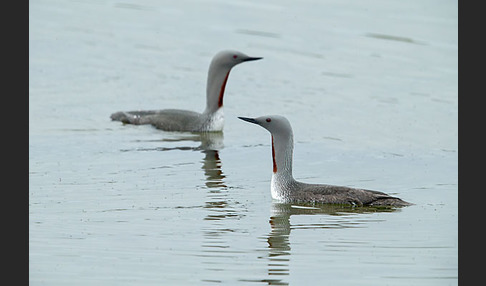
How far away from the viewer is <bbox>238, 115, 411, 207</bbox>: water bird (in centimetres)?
1266

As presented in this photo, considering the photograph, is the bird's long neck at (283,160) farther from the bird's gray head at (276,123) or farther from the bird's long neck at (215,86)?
the bird's long neck at (215,86)

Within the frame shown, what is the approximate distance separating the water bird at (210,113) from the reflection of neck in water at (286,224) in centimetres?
505

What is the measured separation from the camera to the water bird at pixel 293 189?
12656 mm

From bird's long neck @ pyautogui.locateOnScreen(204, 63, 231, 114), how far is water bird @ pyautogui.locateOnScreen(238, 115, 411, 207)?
4798mm

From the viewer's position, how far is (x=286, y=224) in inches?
476

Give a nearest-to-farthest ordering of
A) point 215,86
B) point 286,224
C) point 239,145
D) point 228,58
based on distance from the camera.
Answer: point 286,224, point 239,145, point 228,58, point 215,86

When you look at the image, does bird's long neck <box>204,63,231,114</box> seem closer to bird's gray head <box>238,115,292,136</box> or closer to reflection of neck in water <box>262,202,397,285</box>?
bird's gray head <box>238,115,292,136</box>

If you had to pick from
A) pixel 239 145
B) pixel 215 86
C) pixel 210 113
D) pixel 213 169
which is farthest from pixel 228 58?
pixel 213 169

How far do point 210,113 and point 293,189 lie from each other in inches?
205

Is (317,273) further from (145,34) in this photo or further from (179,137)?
(145,34)

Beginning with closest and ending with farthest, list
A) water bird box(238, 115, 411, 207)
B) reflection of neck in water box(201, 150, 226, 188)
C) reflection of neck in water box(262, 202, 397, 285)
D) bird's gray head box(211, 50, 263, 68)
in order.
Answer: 1. reflection of neck in water box(262, 202, 397, 285)
2. water bird box(238, 115, 411, 207)
3. reflection of neck in water box(201, 150, 226, 188)
4. bird's gray head box(211, 50, 263, 68)

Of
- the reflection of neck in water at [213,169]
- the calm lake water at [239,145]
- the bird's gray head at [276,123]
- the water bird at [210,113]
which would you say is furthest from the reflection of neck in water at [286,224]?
the water bird at [210,113]

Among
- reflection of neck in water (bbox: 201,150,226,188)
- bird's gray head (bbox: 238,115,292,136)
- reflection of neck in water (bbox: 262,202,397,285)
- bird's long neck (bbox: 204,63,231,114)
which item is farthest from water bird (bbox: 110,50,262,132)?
reflection of neck in water (bbox: 262,202,397,285)

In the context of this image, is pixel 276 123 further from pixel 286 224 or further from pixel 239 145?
pixel 239 145
